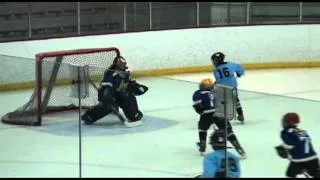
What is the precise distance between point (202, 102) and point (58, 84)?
1.37 m

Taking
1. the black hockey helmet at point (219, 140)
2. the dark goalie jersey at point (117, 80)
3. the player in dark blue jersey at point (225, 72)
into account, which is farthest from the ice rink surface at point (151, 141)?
the player in dark blue jersey at point (225, 72)

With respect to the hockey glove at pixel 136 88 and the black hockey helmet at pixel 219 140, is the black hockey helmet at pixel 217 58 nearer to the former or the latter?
the hockey glove at pixel 136 88

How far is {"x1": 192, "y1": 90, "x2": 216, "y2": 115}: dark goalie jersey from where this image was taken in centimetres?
555

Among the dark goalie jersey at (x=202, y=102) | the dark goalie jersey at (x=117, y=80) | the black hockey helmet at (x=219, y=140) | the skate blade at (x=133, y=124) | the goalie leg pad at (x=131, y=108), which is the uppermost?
the dark goalie jersey at (x=117, y=80)

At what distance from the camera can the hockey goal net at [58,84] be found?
16.8 ft

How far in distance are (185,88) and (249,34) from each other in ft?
19.9

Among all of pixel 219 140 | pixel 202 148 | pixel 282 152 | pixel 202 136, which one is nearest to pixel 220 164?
pixel 219 140

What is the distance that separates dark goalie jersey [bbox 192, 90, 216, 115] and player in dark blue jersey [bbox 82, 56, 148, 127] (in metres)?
0.84

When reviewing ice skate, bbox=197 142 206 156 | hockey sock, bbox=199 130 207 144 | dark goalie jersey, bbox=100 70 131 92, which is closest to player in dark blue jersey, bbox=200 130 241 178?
ice skate, bbox=197 142 206 156

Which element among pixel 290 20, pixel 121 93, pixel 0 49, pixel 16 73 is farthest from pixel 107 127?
pixel 290 20

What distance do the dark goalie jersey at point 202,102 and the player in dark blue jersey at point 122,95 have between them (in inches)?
32.9

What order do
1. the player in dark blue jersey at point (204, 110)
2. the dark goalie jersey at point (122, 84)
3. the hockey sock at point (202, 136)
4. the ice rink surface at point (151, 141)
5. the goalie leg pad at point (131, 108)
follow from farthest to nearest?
the goalie leg pad at point (131, 108) → the dark goalie jersey at point (122, 84) → the hockey sock at point (202, 136) → the player in dark blue jersey at point (204, 110) → the ice rink surface at point (151, 141)

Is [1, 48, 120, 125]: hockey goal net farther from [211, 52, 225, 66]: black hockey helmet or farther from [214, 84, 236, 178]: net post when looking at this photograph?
[211, 52, 225, 66]: black hockey helmet

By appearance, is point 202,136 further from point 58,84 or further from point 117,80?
point 58,84
